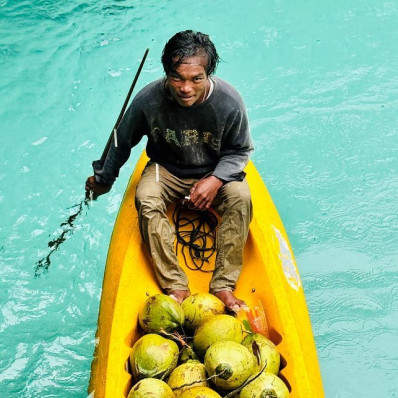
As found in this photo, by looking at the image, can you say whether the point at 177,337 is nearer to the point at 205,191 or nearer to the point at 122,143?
the point at 205,191

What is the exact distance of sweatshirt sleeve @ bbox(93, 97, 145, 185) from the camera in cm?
325

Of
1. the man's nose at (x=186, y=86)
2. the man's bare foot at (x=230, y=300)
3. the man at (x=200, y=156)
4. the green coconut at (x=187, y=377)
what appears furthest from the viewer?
the man at (x=200, y=156)

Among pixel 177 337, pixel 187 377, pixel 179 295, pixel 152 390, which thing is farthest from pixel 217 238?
pixel 152 390

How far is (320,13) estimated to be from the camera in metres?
6.98

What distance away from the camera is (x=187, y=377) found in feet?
7.84

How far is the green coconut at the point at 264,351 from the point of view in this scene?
8.24 ft

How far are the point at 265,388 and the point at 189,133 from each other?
4.94ft

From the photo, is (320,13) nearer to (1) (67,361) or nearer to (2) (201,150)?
(2) (201,150)

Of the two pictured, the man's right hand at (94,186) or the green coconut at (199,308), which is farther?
the man's right hand at (94,186)

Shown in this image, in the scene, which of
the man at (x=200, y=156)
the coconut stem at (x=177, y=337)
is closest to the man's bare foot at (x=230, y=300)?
the man at (x=200, y=156)

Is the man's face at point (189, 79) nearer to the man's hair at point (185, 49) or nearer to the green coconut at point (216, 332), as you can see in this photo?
the man's hair at point (185, 49)

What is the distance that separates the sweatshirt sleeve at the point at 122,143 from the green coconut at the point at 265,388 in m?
1.60

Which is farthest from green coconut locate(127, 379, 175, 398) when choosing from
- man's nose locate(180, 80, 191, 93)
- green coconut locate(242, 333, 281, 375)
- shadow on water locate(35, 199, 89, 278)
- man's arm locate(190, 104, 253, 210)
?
shadow on water locate(35, 199, 89, 278)

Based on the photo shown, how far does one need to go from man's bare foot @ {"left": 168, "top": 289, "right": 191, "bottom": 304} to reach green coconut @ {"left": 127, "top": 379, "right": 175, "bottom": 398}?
0.75 meters
